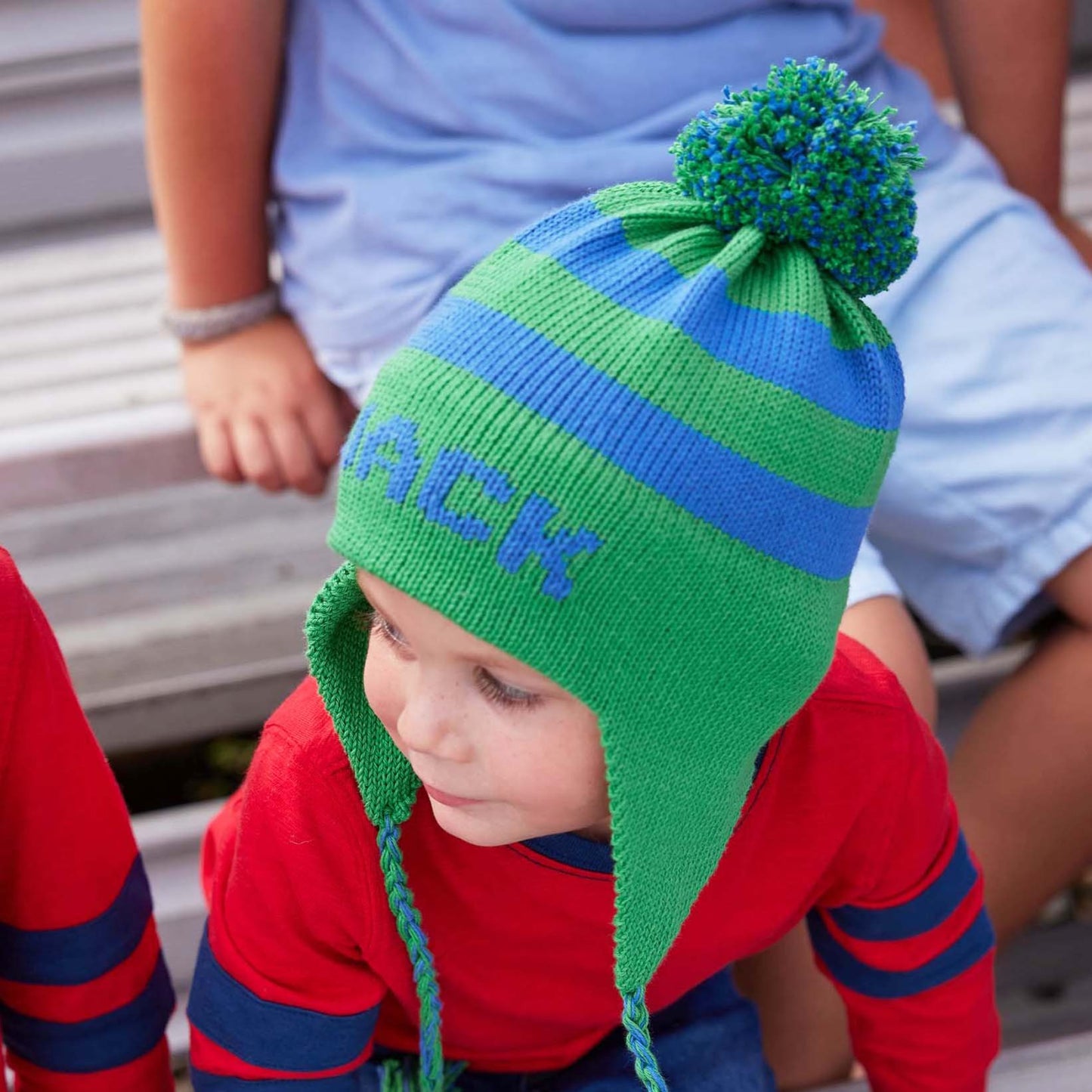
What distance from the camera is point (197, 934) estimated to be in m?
1.57

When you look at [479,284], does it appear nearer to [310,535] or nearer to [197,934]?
[197,934]

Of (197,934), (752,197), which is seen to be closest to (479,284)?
(752,197)

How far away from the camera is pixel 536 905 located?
107 cm

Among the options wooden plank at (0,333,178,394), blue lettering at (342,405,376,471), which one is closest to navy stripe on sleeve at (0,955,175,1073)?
blue lettering at (342,405,376,471)

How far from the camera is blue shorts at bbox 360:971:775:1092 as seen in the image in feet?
3.94

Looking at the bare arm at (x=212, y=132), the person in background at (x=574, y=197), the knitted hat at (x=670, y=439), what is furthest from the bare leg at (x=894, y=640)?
the bare arm at (x=212, y=132)

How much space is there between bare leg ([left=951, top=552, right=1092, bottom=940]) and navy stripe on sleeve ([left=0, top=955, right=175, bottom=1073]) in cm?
79

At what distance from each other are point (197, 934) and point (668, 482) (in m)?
0.99

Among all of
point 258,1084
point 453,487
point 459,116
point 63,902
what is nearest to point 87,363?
point 459,116

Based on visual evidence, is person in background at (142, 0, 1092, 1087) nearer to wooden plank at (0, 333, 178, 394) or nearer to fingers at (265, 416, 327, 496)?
fingers at (265, 416, 327, 496)

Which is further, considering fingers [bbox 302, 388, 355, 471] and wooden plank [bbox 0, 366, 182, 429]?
wooden plank [bbox 0, 366, 182, 429]

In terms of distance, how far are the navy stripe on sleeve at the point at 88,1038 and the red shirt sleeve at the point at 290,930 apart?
47 mm

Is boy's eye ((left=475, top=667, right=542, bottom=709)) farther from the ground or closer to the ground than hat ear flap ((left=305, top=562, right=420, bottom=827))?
farther from the ground

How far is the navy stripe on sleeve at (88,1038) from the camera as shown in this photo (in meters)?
1.09
